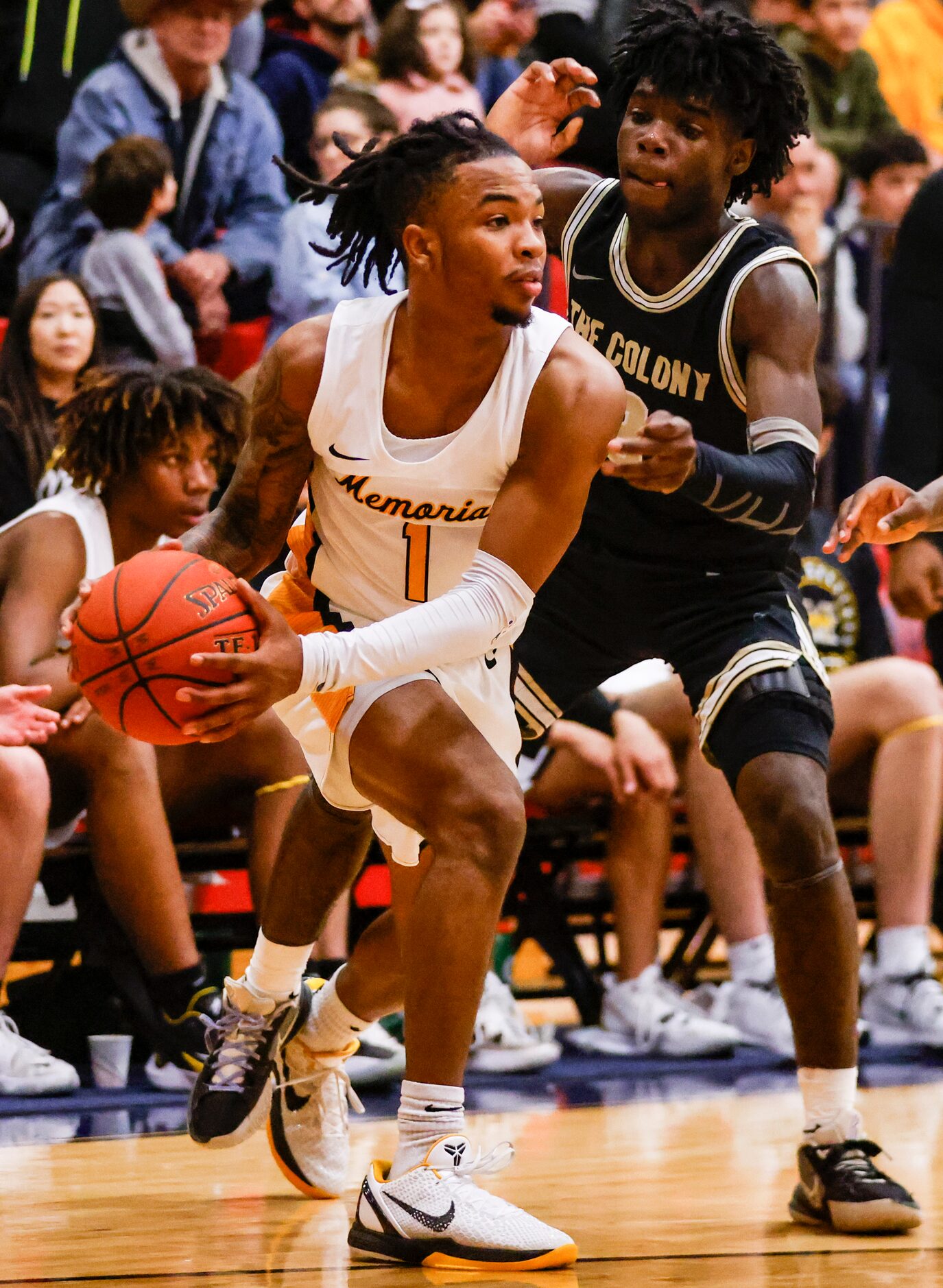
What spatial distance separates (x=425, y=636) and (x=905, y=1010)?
2.83m

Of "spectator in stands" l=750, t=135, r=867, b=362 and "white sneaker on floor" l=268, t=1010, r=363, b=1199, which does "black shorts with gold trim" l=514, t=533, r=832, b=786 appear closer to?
"white sneaker on floor" l=268, t=1010, r=363, b=1199

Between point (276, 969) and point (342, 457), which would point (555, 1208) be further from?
point (342, 457)

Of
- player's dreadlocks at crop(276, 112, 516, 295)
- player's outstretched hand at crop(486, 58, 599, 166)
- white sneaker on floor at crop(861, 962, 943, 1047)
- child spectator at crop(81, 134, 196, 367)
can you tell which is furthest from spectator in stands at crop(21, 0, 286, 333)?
white sneaker on floor at crop(861, 962, 943, 1047)

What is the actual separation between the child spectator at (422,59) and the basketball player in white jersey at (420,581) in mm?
3697

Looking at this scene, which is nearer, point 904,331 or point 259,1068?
point 259,1068

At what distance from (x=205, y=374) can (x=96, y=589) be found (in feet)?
6.34

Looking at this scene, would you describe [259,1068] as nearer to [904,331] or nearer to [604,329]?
[604,329]

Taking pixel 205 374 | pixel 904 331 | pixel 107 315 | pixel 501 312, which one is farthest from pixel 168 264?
pixel 501 312

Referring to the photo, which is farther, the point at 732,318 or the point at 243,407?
the point at 243,407

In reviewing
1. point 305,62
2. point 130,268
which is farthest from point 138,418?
point 305,62

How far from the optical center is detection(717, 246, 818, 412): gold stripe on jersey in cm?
338

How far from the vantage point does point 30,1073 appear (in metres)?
4.15

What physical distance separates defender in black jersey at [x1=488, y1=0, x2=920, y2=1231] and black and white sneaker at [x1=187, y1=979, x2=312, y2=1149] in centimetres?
86

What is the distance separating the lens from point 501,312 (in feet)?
9.67
